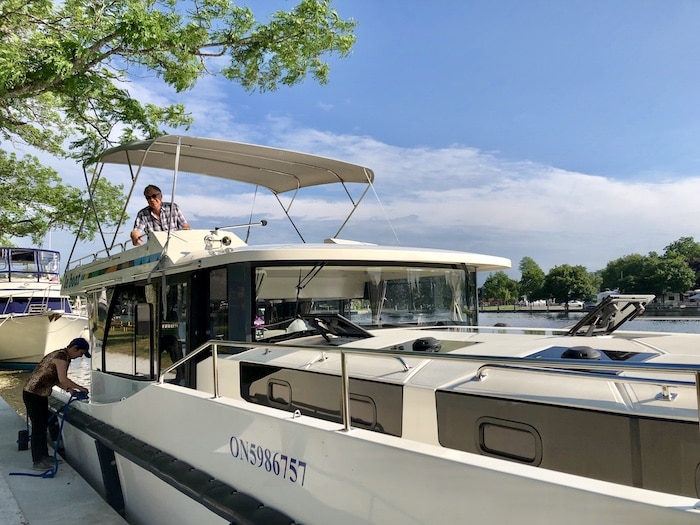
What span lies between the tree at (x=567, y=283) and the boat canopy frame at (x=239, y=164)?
113ft

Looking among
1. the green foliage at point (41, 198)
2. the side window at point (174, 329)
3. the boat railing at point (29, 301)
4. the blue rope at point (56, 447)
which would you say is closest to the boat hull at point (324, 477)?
the side window at point (174, 329)

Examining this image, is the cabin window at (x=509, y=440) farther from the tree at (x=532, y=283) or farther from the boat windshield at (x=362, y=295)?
the tree at (x=532, y=283)

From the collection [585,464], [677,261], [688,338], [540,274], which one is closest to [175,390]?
[585,464]

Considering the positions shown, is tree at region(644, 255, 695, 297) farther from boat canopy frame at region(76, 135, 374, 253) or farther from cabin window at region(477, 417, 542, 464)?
cabin window at region(477, 417, 542, 464)

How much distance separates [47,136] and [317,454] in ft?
48.4

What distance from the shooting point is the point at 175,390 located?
406cm

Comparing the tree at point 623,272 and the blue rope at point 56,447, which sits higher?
the tree at point 623,272

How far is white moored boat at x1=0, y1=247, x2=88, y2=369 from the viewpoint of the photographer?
2022cm

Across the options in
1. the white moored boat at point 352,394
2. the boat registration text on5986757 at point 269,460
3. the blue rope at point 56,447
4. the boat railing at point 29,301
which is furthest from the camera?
the boat railing at point 29,301

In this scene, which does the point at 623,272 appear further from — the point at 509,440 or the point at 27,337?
the point at 509,440

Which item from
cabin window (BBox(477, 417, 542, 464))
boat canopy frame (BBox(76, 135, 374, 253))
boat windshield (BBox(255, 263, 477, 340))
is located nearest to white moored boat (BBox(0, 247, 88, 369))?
boat canopy frame (BBox(76, 135, 374, 253))

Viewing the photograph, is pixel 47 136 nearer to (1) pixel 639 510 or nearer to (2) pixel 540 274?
(1) pixel 639 510

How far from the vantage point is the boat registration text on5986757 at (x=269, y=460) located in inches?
114

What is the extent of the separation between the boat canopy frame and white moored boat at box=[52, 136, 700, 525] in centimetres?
4
